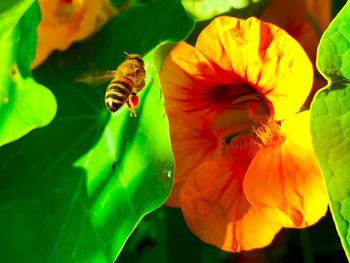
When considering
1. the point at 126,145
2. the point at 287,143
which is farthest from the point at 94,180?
the point at 287,143

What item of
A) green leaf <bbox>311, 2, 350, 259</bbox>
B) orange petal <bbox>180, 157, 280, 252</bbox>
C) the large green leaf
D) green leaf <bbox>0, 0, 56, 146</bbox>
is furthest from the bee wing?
green leaf <bbox>311, 2, 350, 259</bbox>

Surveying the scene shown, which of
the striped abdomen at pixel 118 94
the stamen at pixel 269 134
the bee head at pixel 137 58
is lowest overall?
the stamen at pixel 269 134

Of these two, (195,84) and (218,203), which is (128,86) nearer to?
(195,84)

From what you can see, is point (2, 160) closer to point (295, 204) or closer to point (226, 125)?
point (226, 125)

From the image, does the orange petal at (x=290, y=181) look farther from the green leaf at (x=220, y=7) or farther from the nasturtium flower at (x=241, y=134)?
the green leaf at (x=220, y=7)

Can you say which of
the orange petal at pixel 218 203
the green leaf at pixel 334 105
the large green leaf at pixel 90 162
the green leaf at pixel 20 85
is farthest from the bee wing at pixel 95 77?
the green leaf at pixel 334 105

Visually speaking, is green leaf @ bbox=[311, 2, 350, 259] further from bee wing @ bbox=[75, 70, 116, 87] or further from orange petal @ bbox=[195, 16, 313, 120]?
bee wing @ bbox=[75, 70, 116, 87]
